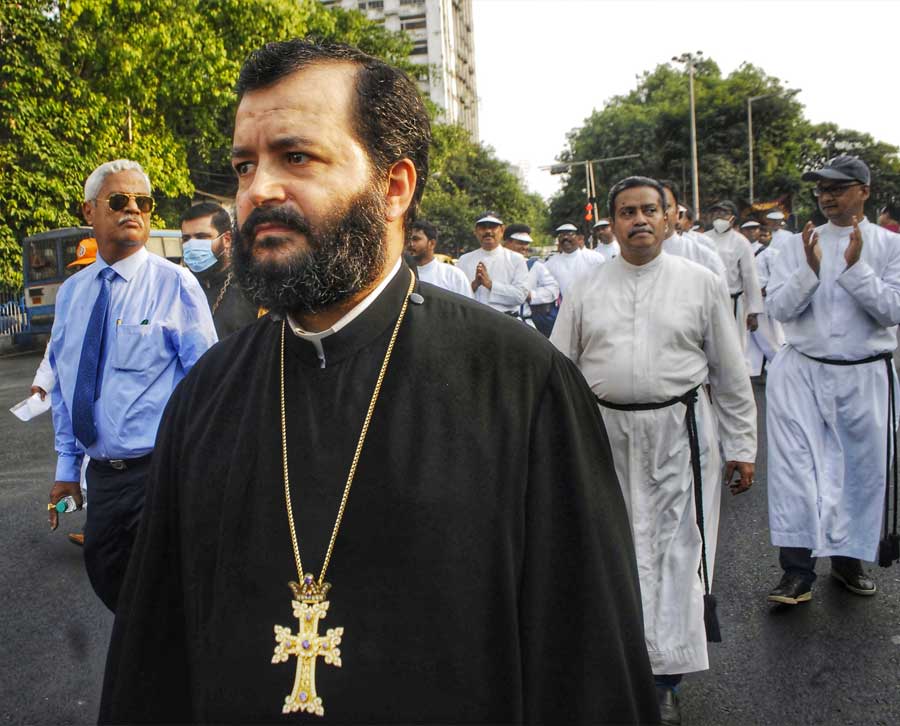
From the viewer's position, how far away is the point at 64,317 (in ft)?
12.1

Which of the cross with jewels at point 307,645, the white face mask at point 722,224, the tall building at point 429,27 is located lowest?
the cross with jewels at point 307,645

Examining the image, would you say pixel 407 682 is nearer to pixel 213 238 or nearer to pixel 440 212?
pixel 213 238

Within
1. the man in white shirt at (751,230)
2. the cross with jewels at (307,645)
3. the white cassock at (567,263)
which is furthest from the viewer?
the man in white shirt at (751,230)

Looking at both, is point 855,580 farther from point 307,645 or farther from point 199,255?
point 199,255

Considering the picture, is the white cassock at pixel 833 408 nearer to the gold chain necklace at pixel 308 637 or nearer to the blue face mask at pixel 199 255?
the gold chain necklace at pixel 308 637

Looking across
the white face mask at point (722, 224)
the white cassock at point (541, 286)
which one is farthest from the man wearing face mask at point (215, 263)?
the white face mask at point (722, 224)

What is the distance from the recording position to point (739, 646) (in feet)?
13.3

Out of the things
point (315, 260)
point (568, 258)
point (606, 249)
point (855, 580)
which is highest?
point (606, 249)

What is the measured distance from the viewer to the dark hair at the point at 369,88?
1.85 meters

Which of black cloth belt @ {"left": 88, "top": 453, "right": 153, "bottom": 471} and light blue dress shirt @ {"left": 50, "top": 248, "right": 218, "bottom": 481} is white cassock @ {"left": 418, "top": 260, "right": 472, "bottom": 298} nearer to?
light blue dress shirt @ {"left": 50, "top": 248, "right": 218, "bottom": 481}

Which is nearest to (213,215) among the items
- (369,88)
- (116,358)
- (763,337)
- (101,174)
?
(101,174)

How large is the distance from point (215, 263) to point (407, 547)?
4.79m

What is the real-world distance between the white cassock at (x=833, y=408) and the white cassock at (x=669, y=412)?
1074 millimetres

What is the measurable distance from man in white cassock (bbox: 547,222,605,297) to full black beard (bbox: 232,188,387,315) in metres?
10.8
